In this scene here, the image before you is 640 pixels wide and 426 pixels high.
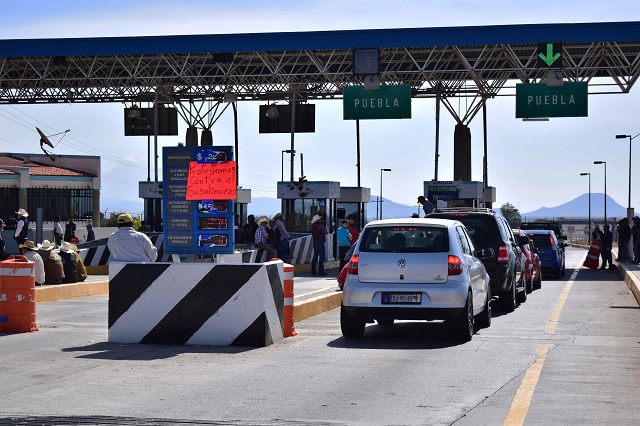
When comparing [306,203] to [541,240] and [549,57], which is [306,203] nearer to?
[549,57]

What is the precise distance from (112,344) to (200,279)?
1339 mm

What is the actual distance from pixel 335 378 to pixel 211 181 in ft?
25.0

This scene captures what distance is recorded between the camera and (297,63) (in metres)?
45.2

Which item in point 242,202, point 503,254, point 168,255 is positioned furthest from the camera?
point 242,202

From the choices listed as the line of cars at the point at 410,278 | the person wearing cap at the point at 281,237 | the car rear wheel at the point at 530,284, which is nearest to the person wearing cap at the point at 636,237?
the person wearing cap at the point at 281,237

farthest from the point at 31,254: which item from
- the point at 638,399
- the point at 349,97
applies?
the point at 349,97

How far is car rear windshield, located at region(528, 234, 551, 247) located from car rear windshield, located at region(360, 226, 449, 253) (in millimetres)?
19424

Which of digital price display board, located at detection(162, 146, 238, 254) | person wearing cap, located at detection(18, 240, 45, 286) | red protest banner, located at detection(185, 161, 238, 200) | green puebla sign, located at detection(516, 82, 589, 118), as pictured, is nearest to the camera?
red protest banner, located at detection(185, 161, 238, 200)

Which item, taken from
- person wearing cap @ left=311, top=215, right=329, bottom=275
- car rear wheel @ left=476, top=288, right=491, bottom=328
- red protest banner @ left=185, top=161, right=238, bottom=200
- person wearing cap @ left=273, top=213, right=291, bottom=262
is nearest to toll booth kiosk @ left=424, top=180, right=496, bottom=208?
person wearing cap @ left=311, top=215, right=329, bottom=275

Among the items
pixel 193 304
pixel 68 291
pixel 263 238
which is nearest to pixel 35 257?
pixel 68 291

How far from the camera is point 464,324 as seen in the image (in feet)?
48.0

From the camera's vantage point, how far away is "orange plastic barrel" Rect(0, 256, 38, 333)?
14.9m

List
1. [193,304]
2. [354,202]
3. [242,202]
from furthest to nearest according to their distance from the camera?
[354,202] → [242,202] → [193,304]

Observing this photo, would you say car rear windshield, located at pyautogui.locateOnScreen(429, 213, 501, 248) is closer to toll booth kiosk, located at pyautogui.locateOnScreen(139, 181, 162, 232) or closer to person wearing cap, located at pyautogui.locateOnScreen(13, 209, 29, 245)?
person wearing cap, located at pyautogui.locateOnScreen(13, 209, 29, 245)
